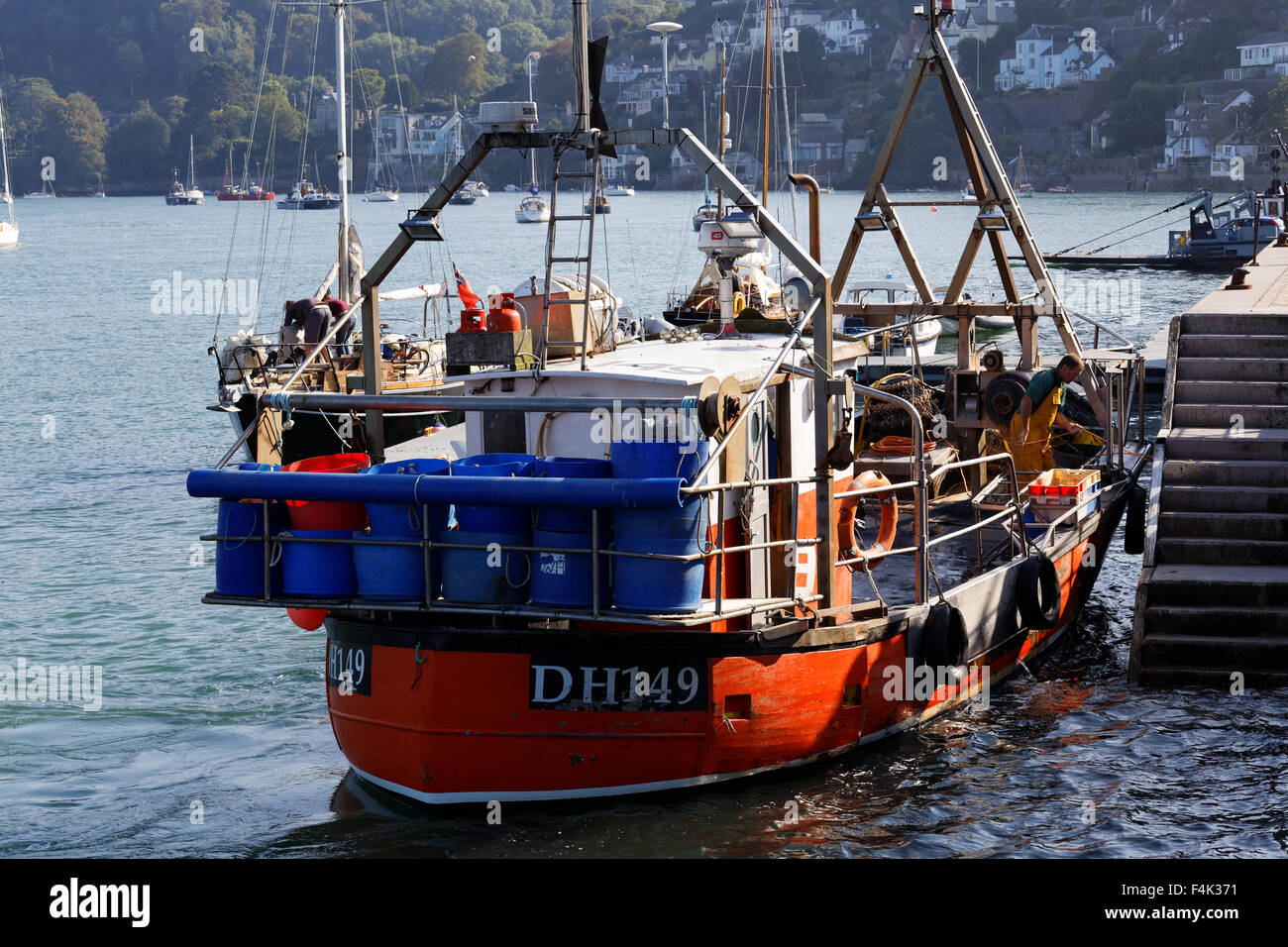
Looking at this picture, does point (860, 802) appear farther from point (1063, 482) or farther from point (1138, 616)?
point (1063, 482)

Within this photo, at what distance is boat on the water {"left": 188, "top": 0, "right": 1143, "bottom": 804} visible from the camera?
948cm

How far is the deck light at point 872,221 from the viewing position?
698 inches

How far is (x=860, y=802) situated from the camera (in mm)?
11539

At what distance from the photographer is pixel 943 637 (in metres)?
12.0

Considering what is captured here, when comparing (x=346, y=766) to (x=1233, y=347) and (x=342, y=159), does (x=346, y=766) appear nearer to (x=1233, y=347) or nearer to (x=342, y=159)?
(x=1233, y=347)

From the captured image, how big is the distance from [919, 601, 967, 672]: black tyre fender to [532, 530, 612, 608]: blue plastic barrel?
3619 mm

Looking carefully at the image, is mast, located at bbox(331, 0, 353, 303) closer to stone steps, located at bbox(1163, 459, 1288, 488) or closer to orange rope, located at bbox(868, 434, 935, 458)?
orange rope, located at bbox(868, 434, 935, 458)

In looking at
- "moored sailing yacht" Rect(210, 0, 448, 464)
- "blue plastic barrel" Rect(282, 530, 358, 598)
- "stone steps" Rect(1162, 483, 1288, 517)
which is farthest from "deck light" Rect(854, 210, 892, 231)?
"blue plastic barrel" Rect(282, 530, 358, 598)

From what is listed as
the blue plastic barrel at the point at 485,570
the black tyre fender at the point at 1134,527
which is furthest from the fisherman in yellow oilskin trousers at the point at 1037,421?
the blue plastic barrel at the point at 485,570

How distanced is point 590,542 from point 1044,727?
5932 mm

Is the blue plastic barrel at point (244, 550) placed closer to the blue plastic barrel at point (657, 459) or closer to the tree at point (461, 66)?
the blue plastic barrel at point (657, 459)

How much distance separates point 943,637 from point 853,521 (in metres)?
1.20
